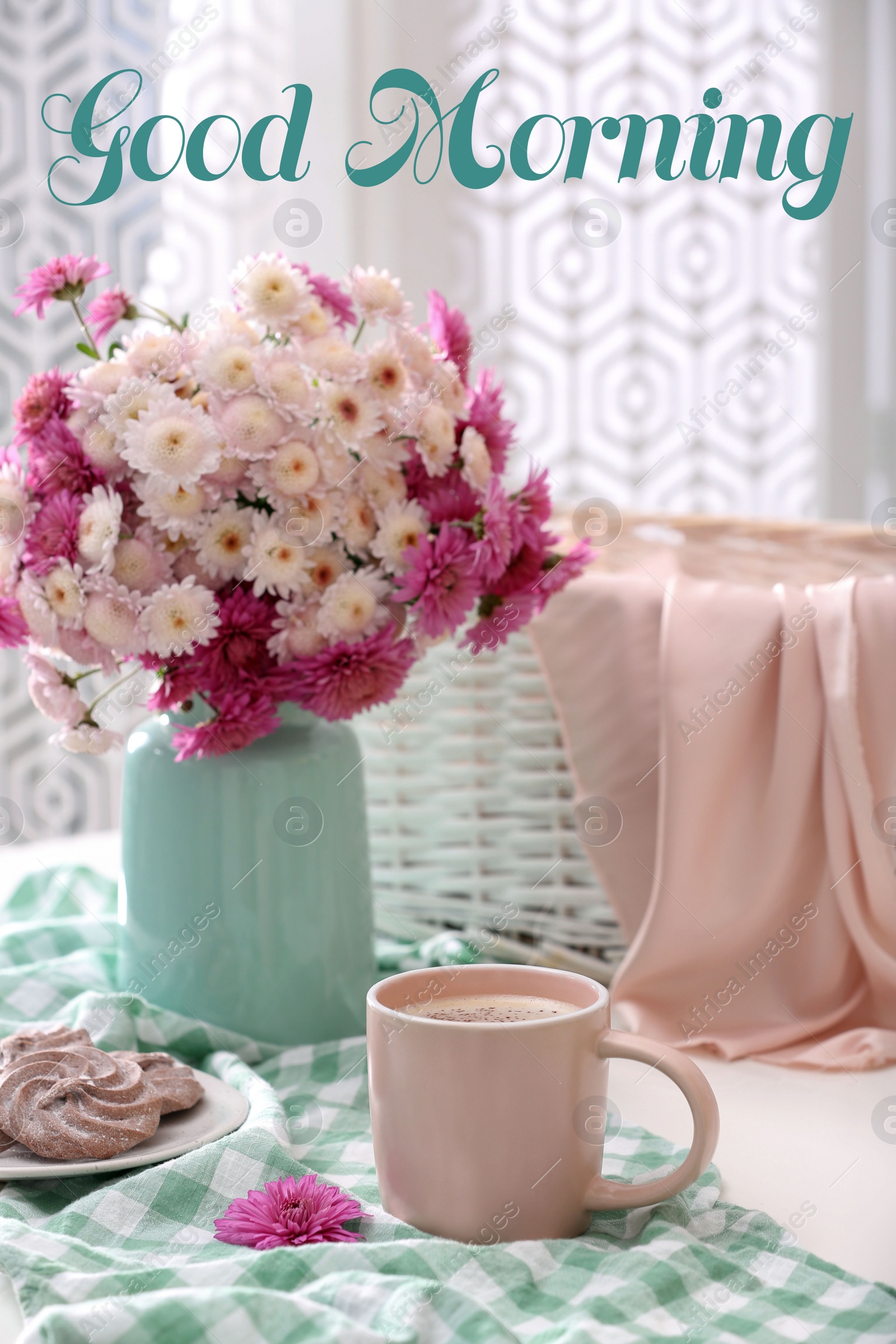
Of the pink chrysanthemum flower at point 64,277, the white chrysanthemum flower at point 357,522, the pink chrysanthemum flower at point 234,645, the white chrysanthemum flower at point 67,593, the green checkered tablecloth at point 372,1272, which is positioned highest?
the pink chrysanthemum flower at point 64,277

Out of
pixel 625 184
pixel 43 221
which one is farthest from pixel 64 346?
pixel 625 184

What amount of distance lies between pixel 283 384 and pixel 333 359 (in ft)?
0.10

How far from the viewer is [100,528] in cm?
53

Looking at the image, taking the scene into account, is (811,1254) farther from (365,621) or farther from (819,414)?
(819,414)

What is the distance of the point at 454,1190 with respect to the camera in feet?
1.35

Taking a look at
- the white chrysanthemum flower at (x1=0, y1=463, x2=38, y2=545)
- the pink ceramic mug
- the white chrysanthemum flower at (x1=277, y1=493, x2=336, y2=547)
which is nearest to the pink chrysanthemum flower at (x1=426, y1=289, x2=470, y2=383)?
the white chrysanthemum flower at (x1=277, y1=493, x2=336, y2=547)

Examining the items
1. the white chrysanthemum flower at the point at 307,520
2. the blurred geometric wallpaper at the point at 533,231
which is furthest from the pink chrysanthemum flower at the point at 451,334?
the blurred geometric wallpaper at the point at 533,231

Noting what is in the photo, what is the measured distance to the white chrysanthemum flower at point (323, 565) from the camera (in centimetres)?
55

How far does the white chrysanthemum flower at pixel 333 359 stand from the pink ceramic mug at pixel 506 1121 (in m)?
0.29

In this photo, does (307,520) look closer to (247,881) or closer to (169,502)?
(169,502)

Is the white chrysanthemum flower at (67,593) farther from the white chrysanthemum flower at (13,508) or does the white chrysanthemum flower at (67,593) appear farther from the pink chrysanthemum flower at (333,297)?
the pink chrysanthemum flower at (333,297)

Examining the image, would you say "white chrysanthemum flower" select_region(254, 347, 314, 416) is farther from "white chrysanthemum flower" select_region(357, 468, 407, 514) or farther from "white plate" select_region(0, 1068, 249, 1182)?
"white plate" select_region(0, 1068, 249, 1182)

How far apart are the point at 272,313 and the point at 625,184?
1525mm

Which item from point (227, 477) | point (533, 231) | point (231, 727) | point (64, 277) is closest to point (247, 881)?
point (231, 727)
